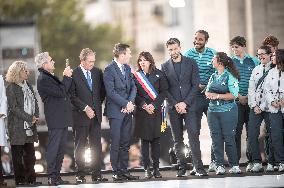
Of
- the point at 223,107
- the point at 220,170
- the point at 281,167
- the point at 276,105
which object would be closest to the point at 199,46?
the point at 223,107

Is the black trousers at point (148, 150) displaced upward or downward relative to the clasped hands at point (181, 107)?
downward

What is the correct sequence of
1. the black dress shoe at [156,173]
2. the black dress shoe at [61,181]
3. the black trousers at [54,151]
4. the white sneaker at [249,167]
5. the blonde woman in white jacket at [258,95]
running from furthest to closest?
the white sneaker at [249,167], the blonde woman in white jacket at [258,95], the black dress shoe at [156,173], the black trousers at [54,151], the black dress shoe at [61,181]

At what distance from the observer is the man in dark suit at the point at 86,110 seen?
14.5 meters

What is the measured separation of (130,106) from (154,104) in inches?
16.1

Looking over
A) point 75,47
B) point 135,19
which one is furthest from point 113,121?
point 135,19

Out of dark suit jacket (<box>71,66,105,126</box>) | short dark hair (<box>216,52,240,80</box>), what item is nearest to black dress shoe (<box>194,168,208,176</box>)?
short dark hair (<box>216,52,240,80</box>)

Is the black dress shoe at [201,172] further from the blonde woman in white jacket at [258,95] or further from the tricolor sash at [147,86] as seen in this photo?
the tricolor sash at [147,86]

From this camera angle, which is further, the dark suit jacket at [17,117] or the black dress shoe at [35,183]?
the dark suit jacket at [17,117]

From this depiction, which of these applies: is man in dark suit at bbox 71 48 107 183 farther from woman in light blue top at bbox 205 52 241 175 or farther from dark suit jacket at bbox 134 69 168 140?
woman in light blue top at bbox 205 52 241 175

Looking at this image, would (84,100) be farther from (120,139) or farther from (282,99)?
(282,99)

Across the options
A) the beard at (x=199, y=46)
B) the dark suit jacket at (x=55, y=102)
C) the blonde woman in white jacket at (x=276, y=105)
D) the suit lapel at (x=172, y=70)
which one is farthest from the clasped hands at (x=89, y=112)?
the blonde woman in white jacket at (x=276, y=105)

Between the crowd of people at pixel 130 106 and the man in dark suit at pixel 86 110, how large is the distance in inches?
0.6

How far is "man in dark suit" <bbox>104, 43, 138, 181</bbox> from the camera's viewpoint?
14.5m

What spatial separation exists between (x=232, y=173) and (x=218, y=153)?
38 centimetres
